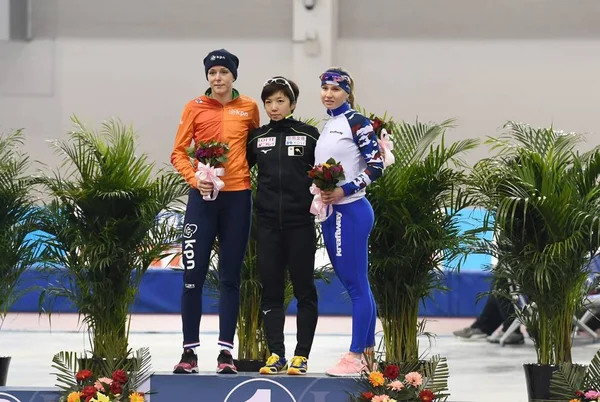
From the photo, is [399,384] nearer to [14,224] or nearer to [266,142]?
[266,142]

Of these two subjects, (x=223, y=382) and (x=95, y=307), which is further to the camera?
(x=95, y=307)

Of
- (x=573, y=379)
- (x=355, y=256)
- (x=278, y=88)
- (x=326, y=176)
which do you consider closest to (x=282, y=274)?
(x=355, y=256)

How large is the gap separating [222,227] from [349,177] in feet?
2.35

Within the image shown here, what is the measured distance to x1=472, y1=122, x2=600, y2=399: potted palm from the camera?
199 inches

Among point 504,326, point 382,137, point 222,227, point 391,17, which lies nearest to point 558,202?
point 382,137

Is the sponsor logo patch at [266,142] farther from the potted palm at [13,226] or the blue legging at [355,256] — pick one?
the potted palm at [13,226]

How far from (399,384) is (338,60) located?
833 centimetres

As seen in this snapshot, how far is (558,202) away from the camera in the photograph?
504 centimetres

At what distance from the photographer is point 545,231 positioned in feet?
17.0

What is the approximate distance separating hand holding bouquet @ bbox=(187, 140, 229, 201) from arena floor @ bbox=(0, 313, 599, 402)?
2.47 metres

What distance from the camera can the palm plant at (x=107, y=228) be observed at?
538cm

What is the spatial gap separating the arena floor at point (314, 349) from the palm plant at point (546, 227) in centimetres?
121

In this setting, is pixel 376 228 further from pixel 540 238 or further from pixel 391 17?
pixel 391 17

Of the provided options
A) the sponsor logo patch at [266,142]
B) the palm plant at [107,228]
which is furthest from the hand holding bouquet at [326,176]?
the palm plant at [107,228]
